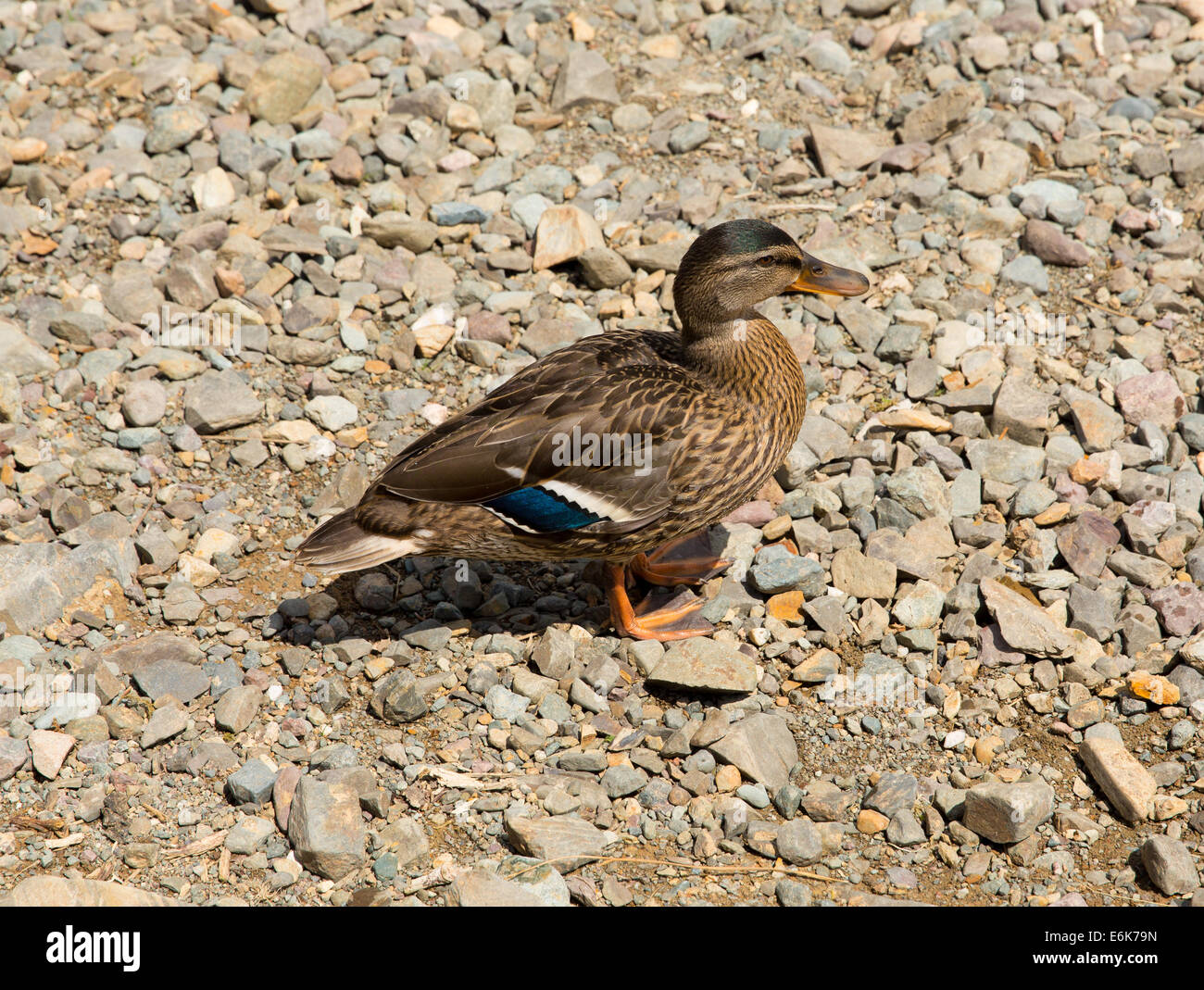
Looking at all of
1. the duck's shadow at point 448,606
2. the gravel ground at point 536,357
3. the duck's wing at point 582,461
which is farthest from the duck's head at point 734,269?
the duck's shadow at point 448,606

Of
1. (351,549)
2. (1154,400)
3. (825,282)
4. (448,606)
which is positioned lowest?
(448,606)

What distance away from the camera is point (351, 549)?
451 cm

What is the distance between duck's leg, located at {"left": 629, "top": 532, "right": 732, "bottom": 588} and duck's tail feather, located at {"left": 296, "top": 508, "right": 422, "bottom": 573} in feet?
3.40

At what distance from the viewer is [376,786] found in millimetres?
4039

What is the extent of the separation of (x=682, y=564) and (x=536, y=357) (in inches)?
57.2

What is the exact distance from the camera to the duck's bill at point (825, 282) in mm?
4809

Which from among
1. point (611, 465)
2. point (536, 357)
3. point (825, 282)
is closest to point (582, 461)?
point (611, 465)

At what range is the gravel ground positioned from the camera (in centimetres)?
393

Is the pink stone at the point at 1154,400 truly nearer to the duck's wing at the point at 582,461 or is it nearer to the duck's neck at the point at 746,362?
the duck's neck at the point at 746,362

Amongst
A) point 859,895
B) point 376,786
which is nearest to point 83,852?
point 376,786

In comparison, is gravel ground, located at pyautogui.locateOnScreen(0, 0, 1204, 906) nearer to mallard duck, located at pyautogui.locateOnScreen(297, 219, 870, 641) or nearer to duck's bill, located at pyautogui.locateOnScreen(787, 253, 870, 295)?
mallard duck, located at pyautogui.locateOnScreen(297, 219, 870, 641)

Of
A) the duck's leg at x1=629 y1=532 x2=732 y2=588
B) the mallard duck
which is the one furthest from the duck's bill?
the duck's leg at x1=629 y1=532 x2=732 y2=588

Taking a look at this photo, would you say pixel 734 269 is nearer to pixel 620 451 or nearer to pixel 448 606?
pixel 620 451

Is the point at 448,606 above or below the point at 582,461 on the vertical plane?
below
